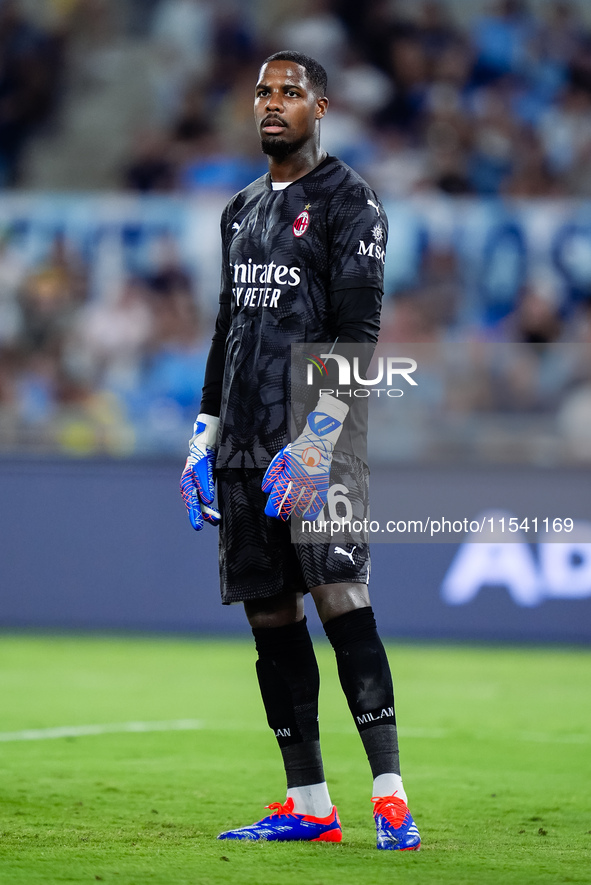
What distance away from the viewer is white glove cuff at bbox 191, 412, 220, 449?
13.6 feet

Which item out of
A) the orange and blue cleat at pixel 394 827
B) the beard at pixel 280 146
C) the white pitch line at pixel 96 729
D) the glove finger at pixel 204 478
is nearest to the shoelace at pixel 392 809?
the orange and blue cleat at pixel 394 827

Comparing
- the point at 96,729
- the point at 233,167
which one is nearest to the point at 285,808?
the point at 96,729

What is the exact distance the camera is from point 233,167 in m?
12.9

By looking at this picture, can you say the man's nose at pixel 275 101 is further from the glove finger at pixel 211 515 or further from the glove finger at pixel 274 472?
the glove finger at pixel 211 515

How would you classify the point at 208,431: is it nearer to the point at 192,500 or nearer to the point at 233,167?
the point at 192,500

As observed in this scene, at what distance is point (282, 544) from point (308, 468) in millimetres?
285

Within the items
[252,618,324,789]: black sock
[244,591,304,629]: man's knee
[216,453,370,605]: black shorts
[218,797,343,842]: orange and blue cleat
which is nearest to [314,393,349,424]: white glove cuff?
[216,453,370,605]: black shorts

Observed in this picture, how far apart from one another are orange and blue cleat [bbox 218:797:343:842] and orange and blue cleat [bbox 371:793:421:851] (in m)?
0.26

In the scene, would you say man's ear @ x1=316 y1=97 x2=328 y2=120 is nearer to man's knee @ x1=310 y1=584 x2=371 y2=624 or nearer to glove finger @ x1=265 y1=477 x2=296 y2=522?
glove finger @ x1=265 y1=477 x2=296 y2=522

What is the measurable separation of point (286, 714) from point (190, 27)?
1211 cm

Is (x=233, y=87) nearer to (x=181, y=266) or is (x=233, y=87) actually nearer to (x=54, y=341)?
(x=181, y=266)

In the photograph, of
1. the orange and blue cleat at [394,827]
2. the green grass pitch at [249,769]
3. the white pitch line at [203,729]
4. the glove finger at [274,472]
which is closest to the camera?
the green grass pitch at [249,769]

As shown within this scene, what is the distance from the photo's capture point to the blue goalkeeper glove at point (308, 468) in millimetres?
3721

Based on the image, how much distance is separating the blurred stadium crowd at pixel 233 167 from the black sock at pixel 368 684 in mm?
5614
